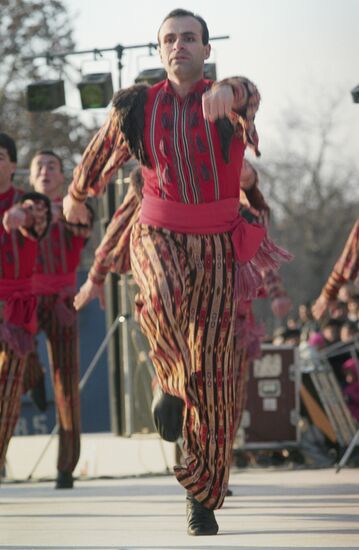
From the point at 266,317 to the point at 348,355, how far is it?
33.7 meters

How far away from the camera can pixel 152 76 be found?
11.3m

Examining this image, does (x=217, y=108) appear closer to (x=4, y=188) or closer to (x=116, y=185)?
(x=4, y=188)

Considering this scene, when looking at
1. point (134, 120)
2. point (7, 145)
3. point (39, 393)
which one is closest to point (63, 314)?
point (39, 393)

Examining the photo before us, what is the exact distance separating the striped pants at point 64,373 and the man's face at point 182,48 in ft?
9.92

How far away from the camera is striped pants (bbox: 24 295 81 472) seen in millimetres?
8805

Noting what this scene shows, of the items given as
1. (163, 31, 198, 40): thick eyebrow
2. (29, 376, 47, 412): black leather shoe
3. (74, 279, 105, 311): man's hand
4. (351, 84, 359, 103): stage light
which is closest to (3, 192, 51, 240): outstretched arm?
(74, 279, 105, 311): man's hand

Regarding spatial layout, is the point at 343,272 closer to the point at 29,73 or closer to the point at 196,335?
the point at 196,335

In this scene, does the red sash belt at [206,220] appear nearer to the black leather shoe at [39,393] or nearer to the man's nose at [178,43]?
the man's nose at [178,43]

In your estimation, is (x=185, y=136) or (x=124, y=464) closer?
(x=185, y=136)

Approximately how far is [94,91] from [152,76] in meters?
0.55

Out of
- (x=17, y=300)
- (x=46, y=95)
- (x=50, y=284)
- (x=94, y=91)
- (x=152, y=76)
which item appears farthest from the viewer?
(x=46, y=95)

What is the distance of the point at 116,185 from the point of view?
40.3ft

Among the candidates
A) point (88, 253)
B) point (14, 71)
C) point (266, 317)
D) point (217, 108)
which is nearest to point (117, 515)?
point (217, 108)

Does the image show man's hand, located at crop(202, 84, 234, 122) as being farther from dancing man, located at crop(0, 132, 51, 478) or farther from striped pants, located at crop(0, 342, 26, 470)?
striped pants, located at crop(0, 342, 26, 470)
